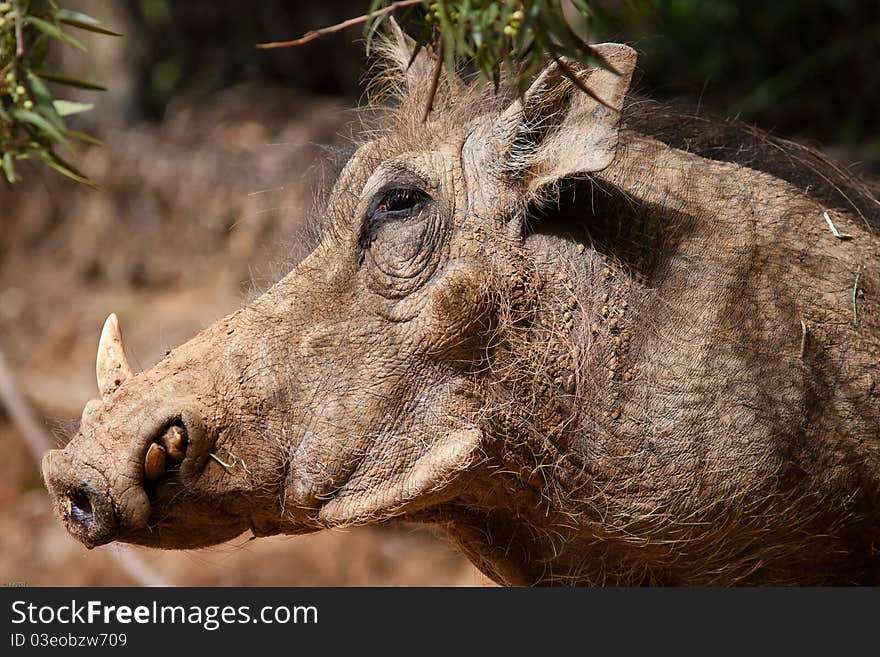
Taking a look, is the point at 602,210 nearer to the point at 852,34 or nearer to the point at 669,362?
Result: the point at 669,362

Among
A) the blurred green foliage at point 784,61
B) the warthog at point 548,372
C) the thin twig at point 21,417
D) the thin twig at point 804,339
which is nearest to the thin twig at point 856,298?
the warthog at point 548,372

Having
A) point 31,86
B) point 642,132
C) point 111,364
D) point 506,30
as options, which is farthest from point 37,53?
point 642,132

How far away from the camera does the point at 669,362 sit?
2.61 metres

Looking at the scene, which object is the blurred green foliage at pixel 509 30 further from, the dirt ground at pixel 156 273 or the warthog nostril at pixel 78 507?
the dirt ground at pixel 156 273

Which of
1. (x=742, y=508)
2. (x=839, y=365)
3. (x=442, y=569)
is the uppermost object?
(x=839, y=365)

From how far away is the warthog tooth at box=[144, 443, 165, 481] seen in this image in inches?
94.7

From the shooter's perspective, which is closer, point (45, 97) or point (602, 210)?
point (45, 97)

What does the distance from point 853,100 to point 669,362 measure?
530 centimetres

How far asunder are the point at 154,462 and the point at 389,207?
2.51 feet

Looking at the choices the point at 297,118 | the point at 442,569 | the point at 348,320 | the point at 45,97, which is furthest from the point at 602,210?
the point at 297,118

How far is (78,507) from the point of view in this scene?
243 cm

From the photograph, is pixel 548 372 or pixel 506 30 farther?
pixel 548 372

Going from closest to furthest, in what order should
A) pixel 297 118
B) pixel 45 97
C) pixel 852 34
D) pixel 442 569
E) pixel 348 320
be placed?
pixel 45 97
pixel 348 320
pixel 442 569
pixel 852 34
pixel 297 118

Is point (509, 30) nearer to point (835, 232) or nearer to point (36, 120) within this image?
point (36, 120)
